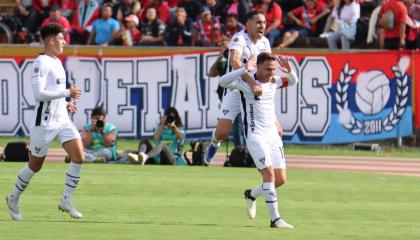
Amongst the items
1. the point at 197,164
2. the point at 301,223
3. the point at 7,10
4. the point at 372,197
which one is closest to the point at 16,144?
the point at 197,164

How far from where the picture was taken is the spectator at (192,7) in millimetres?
29403

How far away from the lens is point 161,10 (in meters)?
29.7

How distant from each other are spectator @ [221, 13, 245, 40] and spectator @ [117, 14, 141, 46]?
1956 mm

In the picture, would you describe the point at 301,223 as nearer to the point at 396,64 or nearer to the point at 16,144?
the point at 16,144

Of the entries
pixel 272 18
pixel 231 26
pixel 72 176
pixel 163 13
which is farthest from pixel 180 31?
pixel 72 176

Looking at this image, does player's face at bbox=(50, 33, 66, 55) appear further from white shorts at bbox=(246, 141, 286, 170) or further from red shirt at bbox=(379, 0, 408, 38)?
red shirt at bbox=(379, 0, 408, 38)

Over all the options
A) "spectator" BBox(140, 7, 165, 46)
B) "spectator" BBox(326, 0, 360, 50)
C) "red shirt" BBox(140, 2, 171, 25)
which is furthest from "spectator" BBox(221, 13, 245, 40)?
"spectator" BBox(326, 0, 360, 50)

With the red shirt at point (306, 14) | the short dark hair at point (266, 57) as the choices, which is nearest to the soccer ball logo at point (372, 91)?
the red shirt at point (306, 14)

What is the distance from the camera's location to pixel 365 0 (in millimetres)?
29641

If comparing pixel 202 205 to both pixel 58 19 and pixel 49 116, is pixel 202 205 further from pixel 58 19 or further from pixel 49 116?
pixel 58 19

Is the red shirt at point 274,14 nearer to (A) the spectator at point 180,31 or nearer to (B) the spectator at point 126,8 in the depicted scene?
(A) the spectator at point 180,31

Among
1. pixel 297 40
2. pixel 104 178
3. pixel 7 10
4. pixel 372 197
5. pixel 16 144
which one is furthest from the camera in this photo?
pixel 7 10

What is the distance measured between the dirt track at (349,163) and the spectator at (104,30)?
3.67 metres

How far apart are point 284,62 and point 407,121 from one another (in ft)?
42.3
